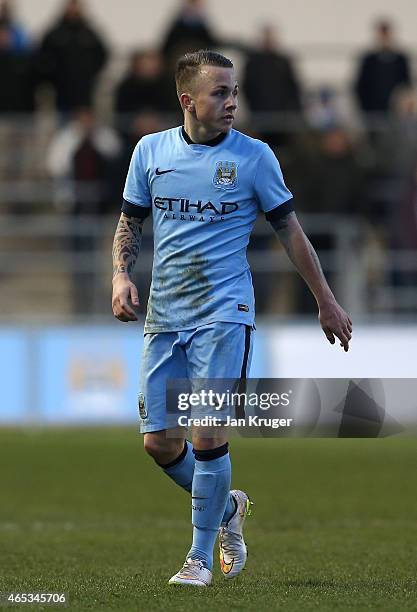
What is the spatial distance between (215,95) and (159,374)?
1.26 m

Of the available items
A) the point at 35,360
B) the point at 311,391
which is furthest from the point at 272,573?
the point at 35,360

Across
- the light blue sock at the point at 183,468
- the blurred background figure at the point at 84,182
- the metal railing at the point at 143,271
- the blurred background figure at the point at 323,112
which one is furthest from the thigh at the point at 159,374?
the blurred background figure at the point at 323,112

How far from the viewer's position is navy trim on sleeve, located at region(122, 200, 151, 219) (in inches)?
272

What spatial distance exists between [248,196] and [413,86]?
15912 millimetres

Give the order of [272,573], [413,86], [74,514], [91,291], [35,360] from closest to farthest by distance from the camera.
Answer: [272,573], [74,514], [35,360], [91,291], [413,86]

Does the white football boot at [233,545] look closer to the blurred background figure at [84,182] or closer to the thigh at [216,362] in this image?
the thigh at [216,362]

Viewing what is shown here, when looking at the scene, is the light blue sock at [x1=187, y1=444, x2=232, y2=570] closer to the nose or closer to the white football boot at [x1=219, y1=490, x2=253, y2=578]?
the white football boot at [x1=219, y1=490, x2=253, y2=578]

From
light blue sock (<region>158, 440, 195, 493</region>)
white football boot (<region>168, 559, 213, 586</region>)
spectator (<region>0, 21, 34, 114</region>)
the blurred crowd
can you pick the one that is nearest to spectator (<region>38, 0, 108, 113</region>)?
the blurred crowd

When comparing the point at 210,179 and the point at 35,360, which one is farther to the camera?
the point at 35,360

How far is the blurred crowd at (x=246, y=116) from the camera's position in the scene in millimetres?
18422

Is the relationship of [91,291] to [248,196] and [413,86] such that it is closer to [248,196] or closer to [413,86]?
[413,86]

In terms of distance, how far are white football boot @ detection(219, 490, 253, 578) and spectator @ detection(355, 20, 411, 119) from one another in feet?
43.9

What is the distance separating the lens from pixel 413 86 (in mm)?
22109

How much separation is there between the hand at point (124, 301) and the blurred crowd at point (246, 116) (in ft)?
37.9
